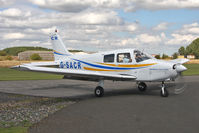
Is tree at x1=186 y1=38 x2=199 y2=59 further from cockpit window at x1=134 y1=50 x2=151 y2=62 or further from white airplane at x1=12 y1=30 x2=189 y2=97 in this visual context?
cockpit window at x1=134 y1=50 x2=151 y2=62

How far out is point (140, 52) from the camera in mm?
13289

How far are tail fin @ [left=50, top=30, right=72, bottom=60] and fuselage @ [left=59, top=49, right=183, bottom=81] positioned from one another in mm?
3060

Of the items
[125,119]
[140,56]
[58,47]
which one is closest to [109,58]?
[140,56]

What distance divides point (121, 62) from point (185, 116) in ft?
19.6

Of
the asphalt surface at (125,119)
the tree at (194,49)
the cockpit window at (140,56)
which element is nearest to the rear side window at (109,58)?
the cockpit window at (140,56)

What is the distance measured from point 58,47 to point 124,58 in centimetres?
651

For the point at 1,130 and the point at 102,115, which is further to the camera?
the point at 102,115

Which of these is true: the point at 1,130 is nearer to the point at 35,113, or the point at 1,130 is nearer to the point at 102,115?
the point at 35,113

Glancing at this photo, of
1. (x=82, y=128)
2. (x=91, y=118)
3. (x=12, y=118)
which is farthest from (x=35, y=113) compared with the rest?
(x=82, y=128)

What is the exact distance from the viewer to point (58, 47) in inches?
713

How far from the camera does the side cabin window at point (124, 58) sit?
1329cm

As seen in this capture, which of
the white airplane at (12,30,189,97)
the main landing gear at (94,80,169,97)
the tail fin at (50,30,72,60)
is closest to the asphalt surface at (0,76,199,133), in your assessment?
the main landing gear at (94,80,169,97)

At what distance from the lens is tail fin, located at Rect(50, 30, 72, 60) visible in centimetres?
1786

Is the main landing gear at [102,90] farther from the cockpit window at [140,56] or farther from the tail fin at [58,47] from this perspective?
the tail fin at [58,47]
